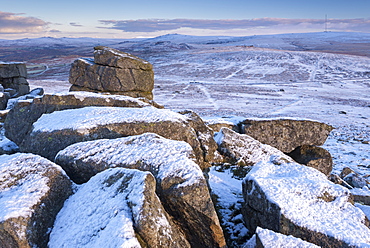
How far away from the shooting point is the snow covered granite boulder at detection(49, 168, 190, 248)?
14.9 feet

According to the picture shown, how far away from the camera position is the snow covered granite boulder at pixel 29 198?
4.79 meters

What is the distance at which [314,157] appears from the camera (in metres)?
12.7

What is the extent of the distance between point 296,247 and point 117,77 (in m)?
18.8

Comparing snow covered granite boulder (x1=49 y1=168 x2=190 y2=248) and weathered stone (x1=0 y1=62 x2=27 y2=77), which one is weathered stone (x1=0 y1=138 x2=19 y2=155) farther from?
weathered stone (x1=0 y1=62 x2=27 y2=77)

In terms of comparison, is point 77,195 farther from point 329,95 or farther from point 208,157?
point 329,95

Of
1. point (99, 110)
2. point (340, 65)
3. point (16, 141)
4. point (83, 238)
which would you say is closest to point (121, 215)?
point (83, 238)

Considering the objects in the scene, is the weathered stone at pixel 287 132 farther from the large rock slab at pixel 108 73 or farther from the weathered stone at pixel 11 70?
the weathered stone at pixel 11 70

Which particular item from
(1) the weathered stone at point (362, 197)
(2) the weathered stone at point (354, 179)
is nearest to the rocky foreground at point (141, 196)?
(1) the weathered stone at point (362, 197)

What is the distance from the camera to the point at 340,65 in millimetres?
75500

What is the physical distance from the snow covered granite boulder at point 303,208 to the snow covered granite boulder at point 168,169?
1241 millimetres

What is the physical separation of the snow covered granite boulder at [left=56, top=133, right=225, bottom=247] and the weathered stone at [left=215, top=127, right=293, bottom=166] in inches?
139

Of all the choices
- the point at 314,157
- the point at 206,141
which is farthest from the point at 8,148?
the point at 314,157

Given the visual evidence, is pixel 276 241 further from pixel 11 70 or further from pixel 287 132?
pixel 11 70

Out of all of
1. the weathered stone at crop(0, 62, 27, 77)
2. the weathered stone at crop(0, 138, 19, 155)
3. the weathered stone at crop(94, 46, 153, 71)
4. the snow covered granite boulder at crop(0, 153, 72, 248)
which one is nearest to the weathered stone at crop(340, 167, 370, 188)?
the snow covered granite boulder at crop(0, 153, 72, 248)
